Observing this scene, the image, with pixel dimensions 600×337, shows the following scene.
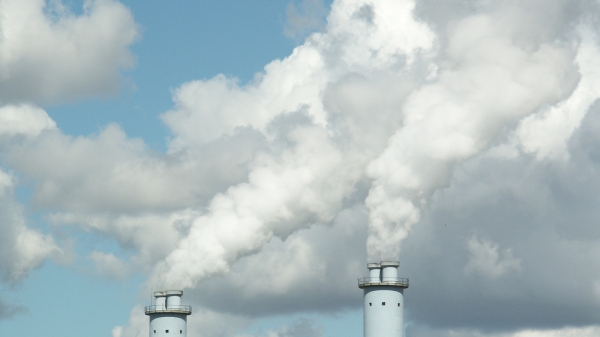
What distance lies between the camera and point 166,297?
107 m

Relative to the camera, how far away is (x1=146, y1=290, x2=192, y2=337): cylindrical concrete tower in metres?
106

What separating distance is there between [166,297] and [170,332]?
3.65 m

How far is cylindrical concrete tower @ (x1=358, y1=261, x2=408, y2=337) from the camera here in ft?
330

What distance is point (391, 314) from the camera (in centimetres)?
10088

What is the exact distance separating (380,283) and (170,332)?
22541 millimetres

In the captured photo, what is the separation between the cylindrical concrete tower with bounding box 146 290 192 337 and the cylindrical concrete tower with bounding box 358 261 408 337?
19.2m

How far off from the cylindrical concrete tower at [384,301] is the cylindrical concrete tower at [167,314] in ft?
62.8

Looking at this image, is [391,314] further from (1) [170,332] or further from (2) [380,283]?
(1) [170,332]

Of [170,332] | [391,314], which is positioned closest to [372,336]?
[391,314]

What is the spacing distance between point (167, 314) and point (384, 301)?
74.6 ft

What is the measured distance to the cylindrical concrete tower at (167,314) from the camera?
10588cm

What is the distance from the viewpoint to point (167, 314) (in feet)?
348

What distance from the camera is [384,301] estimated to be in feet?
333

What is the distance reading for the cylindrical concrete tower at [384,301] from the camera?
10069cm
